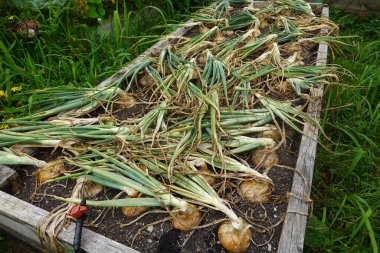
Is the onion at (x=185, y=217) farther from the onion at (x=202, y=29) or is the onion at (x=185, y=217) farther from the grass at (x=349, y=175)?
the onion at (x=202, y=29)

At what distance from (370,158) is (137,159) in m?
1.39

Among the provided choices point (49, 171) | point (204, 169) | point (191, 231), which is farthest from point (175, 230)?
point (49, 171)

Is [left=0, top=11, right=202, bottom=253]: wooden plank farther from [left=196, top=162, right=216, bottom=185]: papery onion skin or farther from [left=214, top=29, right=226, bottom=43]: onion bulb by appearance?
Result: [left=214, top=29, right=226, bottom=43]: onion bulb

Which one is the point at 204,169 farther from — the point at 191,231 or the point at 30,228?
the point at 30,228

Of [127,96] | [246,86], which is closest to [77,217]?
[127,96]

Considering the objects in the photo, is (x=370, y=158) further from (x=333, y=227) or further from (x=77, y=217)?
(x=77, y=217)

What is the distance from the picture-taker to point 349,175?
2059mm

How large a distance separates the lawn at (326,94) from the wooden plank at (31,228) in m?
0.22

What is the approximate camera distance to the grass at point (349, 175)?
173 cm

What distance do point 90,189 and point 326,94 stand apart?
1.65 meters

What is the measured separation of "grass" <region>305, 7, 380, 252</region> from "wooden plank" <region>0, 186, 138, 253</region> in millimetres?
923

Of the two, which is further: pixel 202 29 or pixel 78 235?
pixel 202 29

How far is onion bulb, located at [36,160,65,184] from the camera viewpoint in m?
1.64

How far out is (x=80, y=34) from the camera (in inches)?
112
